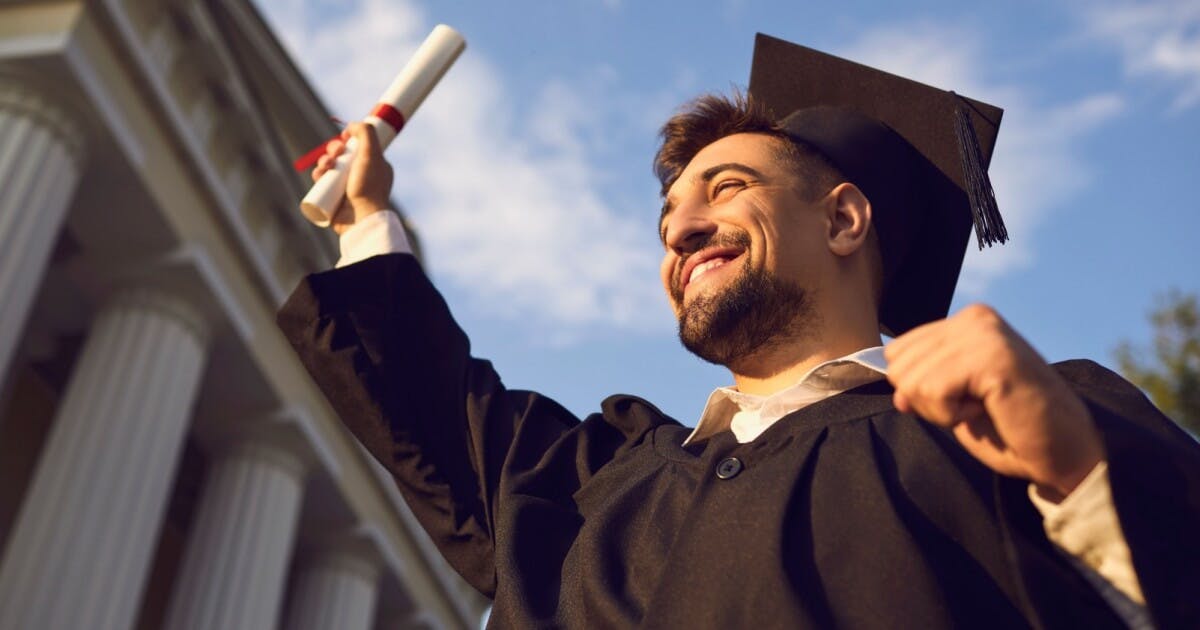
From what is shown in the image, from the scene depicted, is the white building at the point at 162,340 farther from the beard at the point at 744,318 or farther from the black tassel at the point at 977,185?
the black tassel at the point at 977,185

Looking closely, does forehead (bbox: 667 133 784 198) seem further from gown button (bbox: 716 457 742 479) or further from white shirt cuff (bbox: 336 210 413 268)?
gown button (bbox: 716 457 742 479)

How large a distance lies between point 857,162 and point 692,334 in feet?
2.69

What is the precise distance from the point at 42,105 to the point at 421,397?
7.31 metres

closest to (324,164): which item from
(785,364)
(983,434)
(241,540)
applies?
(785,364)

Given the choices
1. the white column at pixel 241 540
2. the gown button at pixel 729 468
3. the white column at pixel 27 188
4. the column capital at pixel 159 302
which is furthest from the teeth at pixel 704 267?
the white column at pixel 241 540

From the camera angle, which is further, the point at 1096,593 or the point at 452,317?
the point at 452,317

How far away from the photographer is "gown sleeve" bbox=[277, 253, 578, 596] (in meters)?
2.56

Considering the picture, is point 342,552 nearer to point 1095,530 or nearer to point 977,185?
point 977,185

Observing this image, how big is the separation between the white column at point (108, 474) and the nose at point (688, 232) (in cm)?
738

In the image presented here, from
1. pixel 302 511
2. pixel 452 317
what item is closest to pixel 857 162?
pixel 452 317

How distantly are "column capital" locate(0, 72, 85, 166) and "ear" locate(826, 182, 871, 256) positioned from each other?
760 centimetres

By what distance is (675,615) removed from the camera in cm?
181

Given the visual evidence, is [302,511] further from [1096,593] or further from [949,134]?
[1096,593]

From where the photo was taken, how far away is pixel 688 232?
8.79 feet
